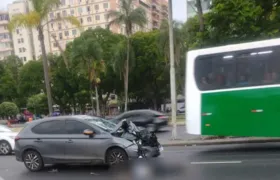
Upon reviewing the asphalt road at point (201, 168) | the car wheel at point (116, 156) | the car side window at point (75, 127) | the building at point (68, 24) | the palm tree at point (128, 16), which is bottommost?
the asphalt road at point (201, 168)

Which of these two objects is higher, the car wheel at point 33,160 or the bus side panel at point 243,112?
the bus side panel at point 243,112

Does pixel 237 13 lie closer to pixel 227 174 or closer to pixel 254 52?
pixel 254 52

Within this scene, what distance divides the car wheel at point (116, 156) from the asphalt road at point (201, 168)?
329mm

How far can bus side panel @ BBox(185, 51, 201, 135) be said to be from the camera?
1145 cm

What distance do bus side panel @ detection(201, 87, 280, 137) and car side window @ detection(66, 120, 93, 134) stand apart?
162 inches

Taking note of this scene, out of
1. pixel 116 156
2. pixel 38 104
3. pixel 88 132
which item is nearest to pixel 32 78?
pixel 38 104

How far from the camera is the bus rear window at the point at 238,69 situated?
414 inches

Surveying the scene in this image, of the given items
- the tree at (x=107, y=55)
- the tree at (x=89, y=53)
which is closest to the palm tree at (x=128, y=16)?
the tree at (x=89, y=53)

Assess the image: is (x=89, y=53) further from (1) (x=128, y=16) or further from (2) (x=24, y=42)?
(2) (x=24, y=42)

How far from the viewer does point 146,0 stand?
101188 millimetres

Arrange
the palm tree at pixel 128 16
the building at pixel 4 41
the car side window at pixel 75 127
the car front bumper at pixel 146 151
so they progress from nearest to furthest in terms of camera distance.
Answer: the car front bumper at pixel 146 151
the car side window at pixel 75 127
the palm tree at pixel 128 16
the building at pixel 4 41

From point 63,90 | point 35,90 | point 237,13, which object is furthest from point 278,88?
point 35,90

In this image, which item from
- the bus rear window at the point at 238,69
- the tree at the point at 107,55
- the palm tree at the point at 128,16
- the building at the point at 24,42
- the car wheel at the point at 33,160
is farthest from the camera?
the building at the point at 24,42

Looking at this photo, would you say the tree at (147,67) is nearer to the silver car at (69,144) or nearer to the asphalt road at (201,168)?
the asphalt road at (201,168)
